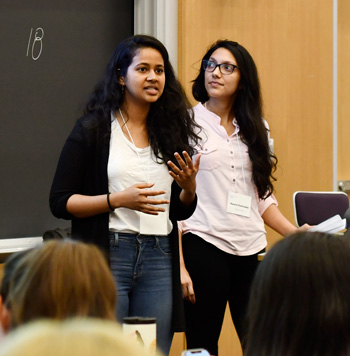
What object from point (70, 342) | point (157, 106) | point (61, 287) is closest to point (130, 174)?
point (157, 106)

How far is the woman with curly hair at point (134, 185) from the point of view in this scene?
2.50 meters

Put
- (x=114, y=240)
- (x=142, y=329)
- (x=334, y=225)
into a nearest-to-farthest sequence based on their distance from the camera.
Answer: (x=142, y=329), (x=114, y=240), (x=334, y=225)

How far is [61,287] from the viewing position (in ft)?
4.25

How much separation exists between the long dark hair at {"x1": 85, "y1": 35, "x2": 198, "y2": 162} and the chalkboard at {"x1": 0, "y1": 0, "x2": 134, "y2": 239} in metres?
0.90

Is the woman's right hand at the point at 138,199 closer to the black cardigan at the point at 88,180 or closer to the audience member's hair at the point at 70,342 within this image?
the black cardigan at the point at 88,180

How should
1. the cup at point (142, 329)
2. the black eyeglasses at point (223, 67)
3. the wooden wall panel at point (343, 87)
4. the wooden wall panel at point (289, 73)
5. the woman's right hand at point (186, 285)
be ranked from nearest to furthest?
the cup at point (142, 329) < the woman's right hand at point (186, 285) < the black eyeglasses at point (223, 67) < the wooden wall panel at point (289, 73) < the wooden wall panel at point (343, 87)

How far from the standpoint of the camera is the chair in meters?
3.79

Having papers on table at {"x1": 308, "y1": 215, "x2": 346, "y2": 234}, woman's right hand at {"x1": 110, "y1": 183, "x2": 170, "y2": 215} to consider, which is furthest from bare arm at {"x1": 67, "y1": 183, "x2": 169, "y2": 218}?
papers on table at {"x1": 308, "y1": 215, "x2": 346, "y2": 234}

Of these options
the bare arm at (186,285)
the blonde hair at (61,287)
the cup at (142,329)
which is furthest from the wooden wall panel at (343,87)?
the blonde hair at (61,287)

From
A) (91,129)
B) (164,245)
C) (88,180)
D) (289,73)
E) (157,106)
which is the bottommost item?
(164,245)

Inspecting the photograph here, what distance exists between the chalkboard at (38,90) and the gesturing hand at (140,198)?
1.30 m

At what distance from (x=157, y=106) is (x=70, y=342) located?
210cm

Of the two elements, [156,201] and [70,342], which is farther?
[156,201]

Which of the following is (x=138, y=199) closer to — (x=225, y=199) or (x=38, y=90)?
(x=225, y=199)
